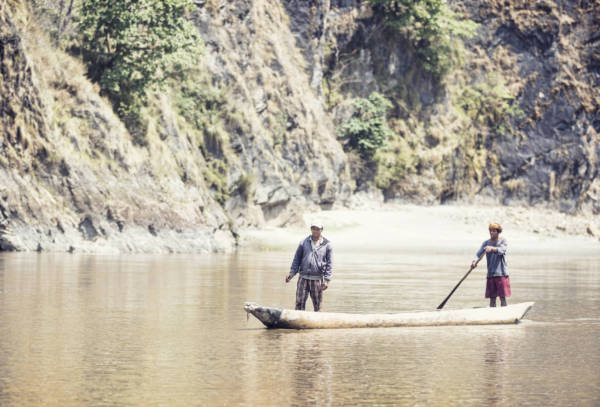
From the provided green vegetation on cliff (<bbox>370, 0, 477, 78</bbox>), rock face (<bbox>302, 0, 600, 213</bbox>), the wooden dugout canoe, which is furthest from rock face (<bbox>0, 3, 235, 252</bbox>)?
green vegetation on cliff (<bbox>370, 0, 477, 78</bbox>)

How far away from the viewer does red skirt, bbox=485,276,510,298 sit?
1689 cm

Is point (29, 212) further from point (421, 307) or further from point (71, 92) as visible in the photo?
point (421, 307)

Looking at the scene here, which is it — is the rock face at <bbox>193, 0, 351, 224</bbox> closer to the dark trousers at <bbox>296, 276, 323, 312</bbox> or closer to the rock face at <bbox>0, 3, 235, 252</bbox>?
the rock face at <bbox>0, 3, 235, 252</bbox>

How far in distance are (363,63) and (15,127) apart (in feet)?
122

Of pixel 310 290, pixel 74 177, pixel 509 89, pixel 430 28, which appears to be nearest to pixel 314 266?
pixel 310 290

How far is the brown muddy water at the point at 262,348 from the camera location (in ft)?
30.9

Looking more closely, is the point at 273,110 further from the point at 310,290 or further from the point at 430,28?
the point at 310,290

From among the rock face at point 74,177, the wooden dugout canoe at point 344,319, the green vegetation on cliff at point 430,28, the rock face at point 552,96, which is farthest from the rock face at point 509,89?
the wooden dugout canoe at point 344,319

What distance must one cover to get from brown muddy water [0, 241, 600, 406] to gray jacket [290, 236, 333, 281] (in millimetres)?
1240

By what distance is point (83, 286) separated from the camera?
21.3 metres

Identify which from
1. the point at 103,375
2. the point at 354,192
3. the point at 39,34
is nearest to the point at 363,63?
the point at 354,192

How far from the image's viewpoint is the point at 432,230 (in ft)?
182

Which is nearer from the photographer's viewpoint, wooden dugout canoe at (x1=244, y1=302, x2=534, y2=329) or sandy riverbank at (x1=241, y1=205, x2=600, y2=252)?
wooden dugout canoe at (x1=244, y1=302, x2=534, y2=329)

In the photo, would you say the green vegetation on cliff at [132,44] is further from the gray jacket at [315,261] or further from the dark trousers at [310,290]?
the dark trousers at [310,290]
